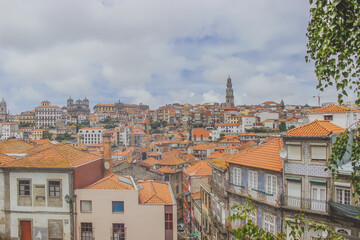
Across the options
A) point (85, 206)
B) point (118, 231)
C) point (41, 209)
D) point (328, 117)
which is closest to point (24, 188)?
point (41, 209)

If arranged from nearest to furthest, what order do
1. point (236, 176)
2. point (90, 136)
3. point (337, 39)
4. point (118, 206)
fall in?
point (337, 39), point (118, 206), point (236, 176), point (90, 136)

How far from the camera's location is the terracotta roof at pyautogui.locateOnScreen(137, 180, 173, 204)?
58.6ft

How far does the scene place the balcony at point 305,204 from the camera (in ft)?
45.1

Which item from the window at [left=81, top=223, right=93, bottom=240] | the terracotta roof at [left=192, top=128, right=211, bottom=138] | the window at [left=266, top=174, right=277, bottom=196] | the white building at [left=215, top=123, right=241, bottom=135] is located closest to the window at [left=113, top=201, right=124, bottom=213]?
the window at [left=81, top=223, right=93, bottom=240]

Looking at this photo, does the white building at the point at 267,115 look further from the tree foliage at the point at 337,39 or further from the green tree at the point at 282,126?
the tree foliage at the point at 337,39

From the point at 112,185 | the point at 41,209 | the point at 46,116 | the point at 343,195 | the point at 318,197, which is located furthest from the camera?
the point at 46,116

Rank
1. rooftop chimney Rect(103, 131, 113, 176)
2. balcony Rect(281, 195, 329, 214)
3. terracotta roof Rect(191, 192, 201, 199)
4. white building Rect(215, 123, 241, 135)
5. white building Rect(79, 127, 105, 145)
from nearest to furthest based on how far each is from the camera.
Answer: balcony Rect(281, 195, 329, 214)
rooftop chimney Rect(103, 131, 113, 176)
terracotta roof Rect(191, 192, 201, 199)
white building Rect(215, 123, 241, 135)
white building Rect(79, 127, 105, 145)

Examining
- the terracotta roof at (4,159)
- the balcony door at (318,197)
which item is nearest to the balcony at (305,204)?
the balcony door at (318,197)

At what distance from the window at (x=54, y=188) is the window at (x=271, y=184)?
13.4 m

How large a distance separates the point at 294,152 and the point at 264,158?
2.50 meters

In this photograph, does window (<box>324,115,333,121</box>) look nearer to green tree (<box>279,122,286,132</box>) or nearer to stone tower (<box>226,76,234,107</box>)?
green tree (<box>279,122,286,132</box>)

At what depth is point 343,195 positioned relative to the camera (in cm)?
1337

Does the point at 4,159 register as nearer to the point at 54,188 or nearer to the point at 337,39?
the point at 54,188

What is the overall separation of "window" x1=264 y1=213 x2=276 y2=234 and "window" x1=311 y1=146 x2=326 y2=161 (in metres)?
4.38
